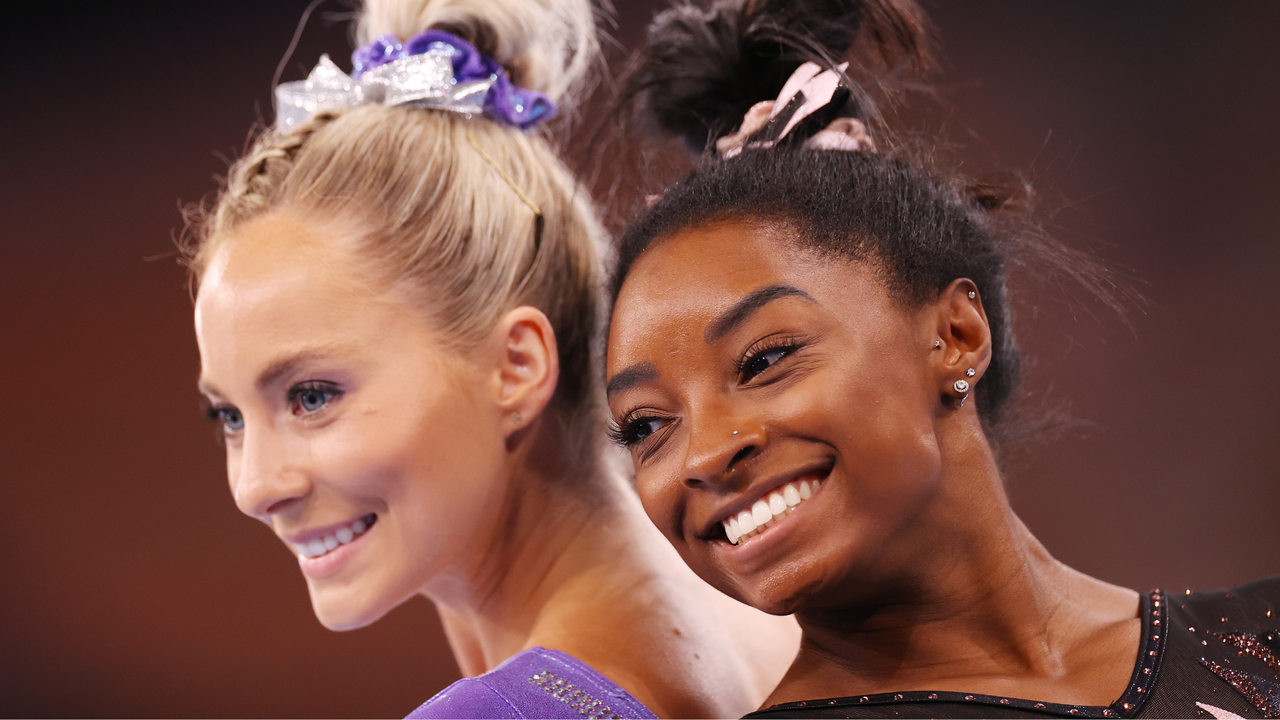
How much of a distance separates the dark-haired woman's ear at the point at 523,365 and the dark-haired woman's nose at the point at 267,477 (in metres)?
0.26

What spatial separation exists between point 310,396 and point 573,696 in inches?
19.9

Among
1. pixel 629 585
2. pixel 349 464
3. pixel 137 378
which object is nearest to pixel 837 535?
pixel 629 585

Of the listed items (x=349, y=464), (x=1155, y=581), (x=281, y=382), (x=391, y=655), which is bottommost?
(x=1155, y=581)

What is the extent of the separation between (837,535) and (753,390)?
15 cm

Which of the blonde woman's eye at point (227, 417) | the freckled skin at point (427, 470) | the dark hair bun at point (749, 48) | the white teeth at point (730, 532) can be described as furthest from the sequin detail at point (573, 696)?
the dark hair bun at point (749, 48)

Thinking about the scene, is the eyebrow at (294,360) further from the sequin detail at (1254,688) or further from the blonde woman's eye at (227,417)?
the sequin detail at (1254,688)

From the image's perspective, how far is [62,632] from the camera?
203cm

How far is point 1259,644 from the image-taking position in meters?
1.10

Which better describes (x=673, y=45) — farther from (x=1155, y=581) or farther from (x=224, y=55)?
(x=1155, y=581)

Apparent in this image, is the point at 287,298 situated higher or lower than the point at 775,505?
higher

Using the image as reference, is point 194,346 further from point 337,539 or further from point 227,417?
point 337,539

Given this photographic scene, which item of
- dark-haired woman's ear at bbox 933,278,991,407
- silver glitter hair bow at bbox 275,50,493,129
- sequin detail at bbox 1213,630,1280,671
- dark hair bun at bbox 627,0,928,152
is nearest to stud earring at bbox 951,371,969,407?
dark-haired woman's ear at bbox 933,278,991,407

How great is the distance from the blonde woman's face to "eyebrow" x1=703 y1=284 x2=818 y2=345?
43 centimetres

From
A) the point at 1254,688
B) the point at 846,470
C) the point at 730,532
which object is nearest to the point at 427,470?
the point at 730,532
